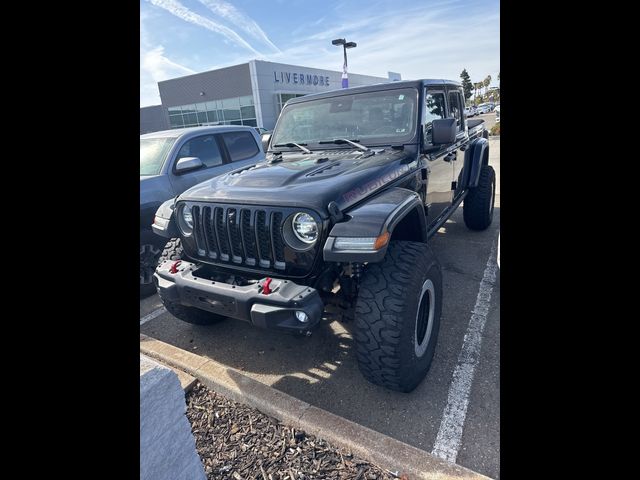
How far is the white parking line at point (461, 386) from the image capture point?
2.01 meters

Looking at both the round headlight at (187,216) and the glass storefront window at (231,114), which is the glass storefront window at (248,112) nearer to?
the glass storefront window at (231,114)

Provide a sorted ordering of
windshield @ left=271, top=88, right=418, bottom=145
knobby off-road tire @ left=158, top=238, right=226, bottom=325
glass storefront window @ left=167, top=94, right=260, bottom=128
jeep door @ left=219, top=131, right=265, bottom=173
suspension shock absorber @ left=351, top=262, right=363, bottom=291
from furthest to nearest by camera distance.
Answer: glass storefront window @ left=167, top=94, right=260, bottom=128 → jeep door @ left=219, top=131, right=265, bottom=173 → windshield @ left=271, top=88, right=418, bottom=145 → knobby off-road tire @ left=158, top=238, right=226, bottom=325 → suspension shock absorber @ left=351, top=262, right=363, bottom=291

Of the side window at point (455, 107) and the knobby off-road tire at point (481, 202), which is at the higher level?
the side window at point (455, 107)

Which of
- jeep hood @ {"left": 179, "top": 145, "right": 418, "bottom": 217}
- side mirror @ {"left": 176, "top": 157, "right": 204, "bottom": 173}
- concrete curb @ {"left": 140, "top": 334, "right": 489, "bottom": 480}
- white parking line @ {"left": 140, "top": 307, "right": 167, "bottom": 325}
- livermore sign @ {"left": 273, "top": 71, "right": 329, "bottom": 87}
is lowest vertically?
→ white parking line @ {"left": 140, "top": 307, "right": 167, "bottom": 325}

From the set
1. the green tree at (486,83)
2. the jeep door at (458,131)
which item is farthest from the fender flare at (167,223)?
the green tree at (486,83)

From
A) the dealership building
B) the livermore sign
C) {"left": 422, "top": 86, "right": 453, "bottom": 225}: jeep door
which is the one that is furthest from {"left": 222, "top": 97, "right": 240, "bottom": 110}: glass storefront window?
{"left": 422, "top": 86, "right": 453, "bottom": 225}: jeep door

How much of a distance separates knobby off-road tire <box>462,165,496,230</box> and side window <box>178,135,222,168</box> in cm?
358

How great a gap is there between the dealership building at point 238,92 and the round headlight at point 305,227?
85.2 ft

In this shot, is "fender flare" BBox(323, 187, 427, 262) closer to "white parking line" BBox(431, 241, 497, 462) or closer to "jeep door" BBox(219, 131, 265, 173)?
"white parking line" BBox(431, 241, 497, 462)

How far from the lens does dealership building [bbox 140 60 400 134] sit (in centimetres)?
2750
